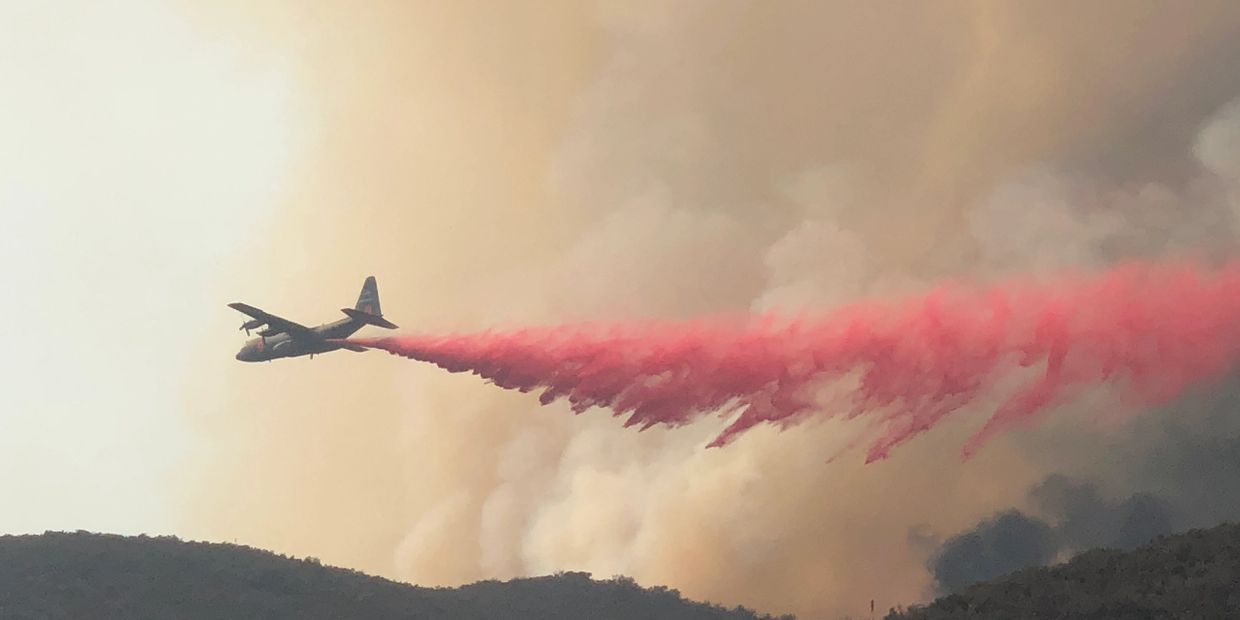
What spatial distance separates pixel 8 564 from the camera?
12212 cm

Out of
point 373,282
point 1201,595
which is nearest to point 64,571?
point 373,282

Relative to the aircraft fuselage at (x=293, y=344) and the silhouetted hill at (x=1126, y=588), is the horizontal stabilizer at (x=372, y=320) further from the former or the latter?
the silhouetted hill at (x=1126, y=588)

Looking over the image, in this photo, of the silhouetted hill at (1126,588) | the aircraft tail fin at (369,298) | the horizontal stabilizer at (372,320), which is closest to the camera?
the silhouetted hill at (1126,588)

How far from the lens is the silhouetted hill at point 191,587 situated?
11612 cm

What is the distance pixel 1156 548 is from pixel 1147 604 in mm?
12832

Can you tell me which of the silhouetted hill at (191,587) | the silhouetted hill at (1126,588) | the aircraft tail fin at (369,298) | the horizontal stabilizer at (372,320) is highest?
the aircraft tail fin at (369,298)

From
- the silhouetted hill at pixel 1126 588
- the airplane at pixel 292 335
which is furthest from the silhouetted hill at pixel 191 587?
the silhouetted hill at pixel 1126 588

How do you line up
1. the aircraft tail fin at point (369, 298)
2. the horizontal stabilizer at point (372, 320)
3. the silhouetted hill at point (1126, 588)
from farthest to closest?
the aircraft tail fin at point (369, 298) < the horizontal stabilizer at point (372, 320) < the silhouetted hill at point (1126, 588)

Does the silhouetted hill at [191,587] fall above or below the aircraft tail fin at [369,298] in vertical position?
below

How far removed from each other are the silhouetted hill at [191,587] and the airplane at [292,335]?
93.5 ft

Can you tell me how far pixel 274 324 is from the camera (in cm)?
11281

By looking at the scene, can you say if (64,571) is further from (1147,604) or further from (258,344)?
(1147,604)

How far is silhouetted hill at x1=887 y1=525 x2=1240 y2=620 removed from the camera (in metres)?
57.1

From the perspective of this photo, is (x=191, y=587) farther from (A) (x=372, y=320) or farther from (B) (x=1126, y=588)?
(B) (x=1126, y=588)
